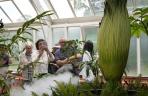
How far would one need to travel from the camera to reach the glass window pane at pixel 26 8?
1066 cm

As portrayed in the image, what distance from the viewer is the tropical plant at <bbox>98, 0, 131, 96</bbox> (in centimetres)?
100

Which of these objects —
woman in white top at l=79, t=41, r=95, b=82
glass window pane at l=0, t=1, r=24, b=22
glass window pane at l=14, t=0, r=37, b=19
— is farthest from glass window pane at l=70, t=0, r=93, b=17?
woman in white top at l=79, t=41, r=95, b=82

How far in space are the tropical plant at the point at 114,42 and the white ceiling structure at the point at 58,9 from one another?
25.8 ft

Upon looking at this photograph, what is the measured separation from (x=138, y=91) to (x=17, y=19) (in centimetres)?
1058

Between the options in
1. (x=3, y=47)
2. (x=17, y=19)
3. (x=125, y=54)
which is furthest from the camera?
(x=17, y=19)

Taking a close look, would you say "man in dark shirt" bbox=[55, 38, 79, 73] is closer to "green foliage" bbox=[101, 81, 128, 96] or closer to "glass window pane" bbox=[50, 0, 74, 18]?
"green foliage" bbox=[101, 81, 128, 96]

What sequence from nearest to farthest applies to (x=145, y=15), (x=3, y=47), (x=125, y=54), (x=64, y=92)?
(x=125, y=54), (x=64, y=92), (x=3, y=47), (x=145, y=15)

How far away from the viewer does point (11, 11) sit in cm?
1136

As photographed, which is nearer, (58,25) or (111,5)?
(111,5)

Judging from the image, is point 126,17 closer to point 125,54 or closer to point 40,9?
point 125,54

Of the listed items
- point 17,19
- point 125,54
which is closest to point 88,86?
point 125,54

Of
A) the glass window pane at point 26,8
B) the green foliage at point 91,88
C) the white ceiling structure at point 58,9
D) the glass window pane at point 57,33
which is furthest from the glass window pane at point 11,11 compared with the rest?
the green foliage at point 91,88

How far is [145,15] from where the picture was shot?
1491mm

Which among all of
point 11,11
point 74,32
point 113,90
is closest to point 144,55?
point 74,32
